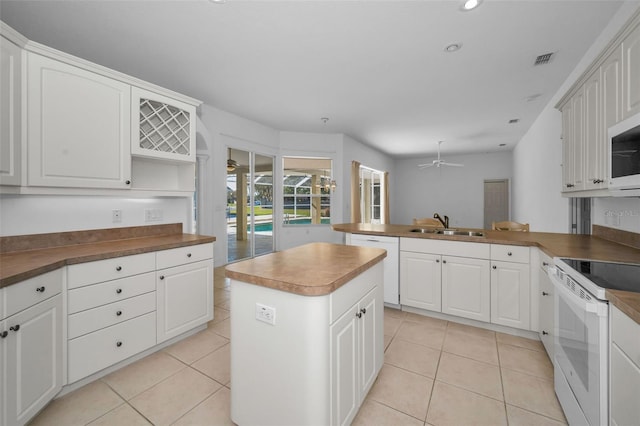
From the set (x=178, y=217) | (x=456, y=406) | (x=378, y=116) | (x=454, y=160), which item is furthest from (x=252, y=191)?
(x=454, y=160)

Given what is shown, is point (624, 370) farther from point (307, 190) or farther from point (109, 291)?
point (307, 190)

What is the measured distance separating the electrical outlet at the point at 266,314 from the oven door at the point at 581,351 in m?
1.36

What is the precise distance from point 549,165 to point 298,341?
4892mm

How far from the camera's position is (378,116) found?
495 centimetres

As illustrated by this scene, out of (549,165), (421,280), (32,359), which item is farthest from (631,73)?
(32,359)

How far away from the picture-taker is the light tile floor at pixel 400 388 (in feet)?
4.88

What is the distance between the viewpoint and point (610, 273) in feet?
4.31

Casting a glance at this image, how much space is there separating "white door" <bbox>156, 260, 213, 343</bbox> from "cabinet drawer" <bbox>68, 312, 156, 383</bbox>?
0.10 m

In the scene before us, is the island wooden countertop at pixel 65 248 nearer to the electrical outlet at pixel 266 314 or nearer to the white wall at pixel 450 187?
the electrical outlet at pixel 266 314

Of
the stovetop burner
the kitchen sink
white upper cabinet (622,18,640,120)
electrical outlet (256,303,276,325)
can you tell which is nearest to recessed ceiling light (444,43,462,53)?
white upper cabinet (622,18,640,120)

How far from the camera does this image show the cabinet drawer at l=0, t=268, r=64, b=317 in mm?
1268

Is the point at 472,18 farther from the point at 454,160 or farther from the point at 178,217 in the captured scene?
the point at 454,160

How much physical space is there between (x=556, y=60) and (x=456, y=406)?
373 centimetres

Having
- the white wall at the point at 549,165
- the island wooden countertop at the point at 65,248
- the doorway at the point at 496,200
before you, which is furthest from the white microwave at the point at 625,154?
the doorway at the point at 496,200
